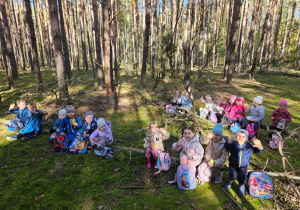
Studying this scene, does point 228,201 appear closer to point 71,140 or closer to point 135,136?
point 135,136

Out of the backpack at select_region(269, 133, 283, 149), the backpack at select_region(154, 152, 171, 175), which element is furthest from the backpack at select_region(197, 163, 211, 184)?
the backpack at select_region(269, 133, 283, 149)

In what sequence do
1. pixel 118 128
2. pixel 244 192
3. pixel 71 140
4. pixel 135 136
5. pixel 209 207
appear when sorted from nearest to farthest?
pixel 209 207 → pixel 244 192 → pixel 71 140 → pixel 135 136 → pixel 118 128

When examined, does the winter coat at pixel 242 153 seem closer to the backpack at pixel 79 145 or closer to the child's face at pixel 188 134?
the child's face at pixel 188 134

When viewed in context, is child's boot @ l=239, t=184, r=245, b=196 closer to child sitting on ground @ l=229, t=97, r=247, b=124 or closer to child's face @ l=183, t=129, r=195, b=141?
child's face @ l=183, t=129, r=195, b=141

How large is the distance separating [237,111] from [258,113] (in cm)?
71

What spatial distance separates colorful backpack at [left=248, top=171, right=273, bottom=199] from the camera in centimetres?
314

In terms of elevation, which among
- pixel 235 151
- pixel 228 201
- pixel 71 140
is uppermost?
pixel 235 151

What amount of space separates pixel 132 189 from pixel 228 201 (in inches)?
75.1

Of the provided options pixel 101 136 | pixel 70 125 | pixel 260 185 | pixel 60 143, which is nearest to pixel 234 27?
pixel 260 185

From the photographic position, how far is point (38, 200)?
3.06 meters

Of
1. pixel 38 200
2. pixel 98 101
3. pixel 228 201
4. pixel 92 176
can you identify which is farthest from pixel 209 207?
pixel 98 101

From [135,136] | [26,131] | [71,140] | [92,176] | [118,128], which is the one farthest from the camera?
[118,128]

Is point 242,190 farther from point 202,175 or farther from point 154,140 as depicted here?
point 154,140

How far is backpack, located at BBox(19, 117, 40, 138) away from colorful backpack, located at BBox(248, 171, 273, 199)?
21.3 feet
